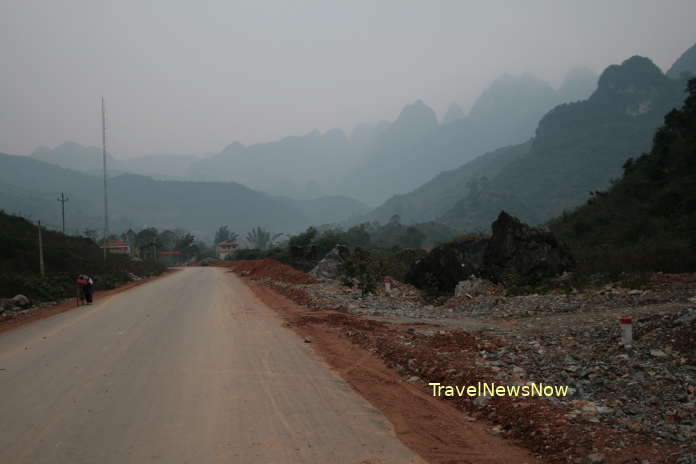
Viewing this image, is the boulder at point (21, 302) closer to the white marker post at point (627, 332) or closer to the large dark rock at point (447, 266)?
the large dark rock at point (447, 266)

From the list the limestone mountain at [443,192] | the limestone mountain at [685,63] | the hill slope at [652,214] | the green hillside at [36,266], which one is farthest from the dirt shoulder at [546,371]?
the limestone mountain at [685,63]

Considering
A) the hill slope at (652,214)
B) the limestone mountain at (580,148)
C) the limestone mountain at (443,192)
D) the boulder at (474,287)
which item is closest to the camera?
the hill slope at (652,214)

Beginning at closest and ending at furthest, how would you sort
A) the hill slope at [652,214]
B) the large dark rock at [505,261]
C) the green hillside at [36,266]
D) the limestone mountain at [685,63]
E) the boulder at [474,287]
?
the hill slope at [652,214] < the boulder at [474,287] < the large dark rock at [505,261] < the green hillside at [36,266] < the limestone mountain at [685,63]

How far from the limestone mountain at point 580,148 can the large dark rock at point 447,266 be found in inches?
3174

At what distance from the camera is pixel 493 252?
18.5m

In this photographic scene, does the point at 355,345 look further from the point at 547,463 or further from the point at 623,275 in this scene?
the point at 623,275

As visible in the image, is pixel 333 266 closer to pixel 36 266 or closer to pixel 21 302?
pixel 21 302

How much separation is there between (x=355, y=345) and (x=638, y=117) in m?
136

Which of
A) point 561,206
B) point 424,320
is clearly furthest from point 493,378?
point 561,206

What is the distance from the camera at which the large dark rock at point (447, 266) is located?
60.5ft

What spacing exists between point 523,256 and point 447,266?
293cm

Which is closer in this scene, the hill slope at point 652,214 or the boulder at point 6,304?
the hill slope at point 652,214

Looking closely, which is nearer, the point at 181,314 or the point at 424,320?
the point at 424,320

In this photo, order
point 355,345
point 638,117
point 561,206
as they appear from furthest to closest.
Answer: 1. point 638,117
2. point 561,206
3. point 355,345
